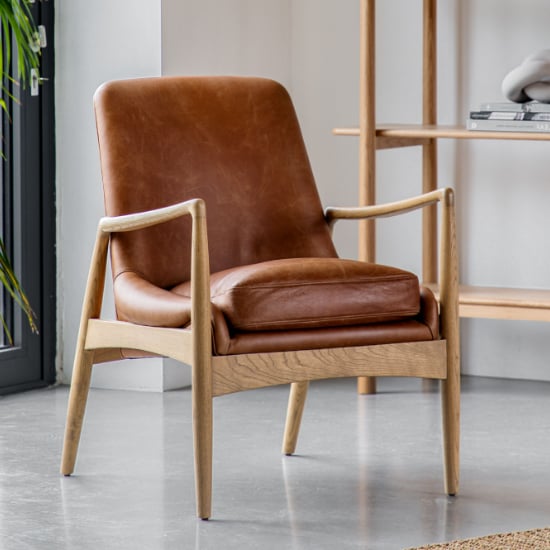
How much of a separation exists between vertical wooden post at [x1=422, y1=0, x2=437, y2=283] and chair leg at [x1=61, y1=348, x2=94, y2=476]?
1.50m

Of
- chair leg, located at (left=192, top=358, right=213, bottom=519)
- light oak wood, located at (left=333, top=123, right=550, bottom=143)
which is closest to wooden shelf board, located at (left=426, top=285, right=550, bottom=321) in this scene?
light oak wood, located at (left=333, top=123, right=550, bottom=143)

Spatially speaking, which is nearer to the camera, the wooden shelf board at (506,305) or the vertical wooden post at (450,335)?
the vertical wooden post at (450,335)

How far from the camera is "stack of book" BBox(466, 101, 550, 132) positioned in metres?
3.41

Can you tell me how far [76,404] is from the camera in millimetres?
2621

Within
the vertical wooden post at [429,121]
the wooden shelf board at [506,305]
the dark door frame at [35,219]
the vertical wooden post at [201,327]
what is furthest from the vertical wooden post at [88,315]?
the vertical wooden post at [429,121]

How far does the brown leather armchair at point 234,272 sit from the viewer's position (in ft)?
7.61

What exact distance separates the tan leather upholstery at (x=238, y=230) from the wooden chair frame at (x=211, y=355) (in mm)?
26

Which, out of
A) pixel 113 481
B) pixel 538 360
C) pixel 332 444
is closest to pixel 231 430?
pixel 332 444

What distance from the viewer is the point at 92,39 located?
3.68 metres

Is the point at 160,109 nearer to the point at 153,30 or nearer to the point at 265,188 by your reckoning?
the point at 265,188

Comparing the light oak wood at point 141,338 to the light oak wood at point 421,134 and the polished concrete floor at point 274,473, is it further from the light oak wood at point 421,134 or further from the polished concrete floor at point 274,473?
the light oak wood at point 421,134

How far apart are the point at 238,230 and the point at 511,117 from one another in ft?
3.44

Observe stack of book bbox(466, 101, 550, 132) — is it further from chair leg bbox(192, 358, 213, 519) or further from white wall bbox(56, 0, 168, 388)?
chair leg bbox(192, 358, 213, 519)

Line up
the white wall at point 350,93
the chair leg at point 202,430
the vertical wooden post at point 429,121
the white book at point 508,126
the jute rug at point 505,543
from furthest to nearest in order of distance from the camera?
the vertical wooden post at point 429,121
the white wall at point 350,93
the white book at point 508,126
the chair leg at point 202,430
the jute rug at point 505,543
